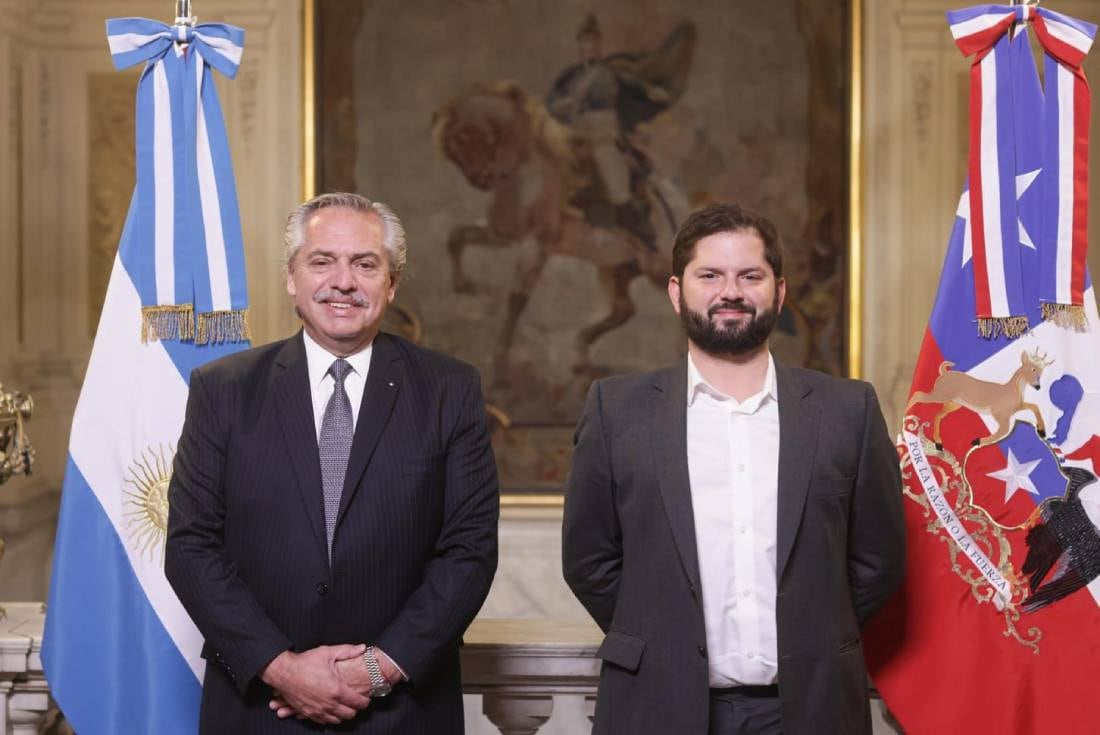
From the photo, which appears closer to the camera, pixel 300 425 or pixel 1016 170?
pixel 300 425

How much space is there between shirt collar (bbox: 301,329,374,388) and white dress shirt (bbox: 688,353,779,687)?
2.77 feet

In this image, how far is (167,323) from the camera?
12.5 feet

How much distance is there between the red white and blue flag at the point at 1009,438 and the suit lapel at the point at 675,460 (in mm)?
984

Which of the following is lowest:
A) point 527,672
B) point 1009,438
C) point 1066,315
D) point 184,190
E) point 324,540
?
point 527,672

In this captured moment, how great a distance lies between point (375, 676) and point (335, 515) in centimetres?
39

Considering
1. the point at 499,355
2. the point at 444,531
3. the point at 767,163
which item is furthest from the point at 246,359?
the point at 767,163

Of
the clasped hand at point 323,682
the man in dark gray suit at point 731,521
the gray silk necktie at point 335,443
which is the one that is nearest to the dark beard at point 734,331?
the man in dark gray suit at point 731,521

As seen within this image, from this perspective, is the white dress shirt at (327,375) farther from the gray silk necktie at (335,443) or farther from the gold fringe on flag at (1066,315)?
the gold fringe on flag at (1066,315)

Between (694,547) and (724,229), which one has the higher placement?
(724,229)

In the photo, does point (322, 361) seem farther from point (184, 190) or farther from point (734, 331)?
point (184, 190)

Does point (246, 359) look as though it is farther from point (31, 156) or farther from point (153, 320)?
point (31, 156)

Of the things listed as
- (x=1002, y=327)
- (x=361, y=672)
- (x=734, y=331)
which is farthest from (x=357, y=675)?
(x=1002, y=327)

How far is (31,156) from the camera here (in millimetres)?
7277

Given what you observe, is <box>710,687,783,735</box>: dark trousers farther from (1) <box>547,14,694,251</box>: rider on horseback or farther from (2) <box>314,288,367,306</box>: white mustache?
Result: (1) <box>547,14,694,251</box>: rider on horseback
